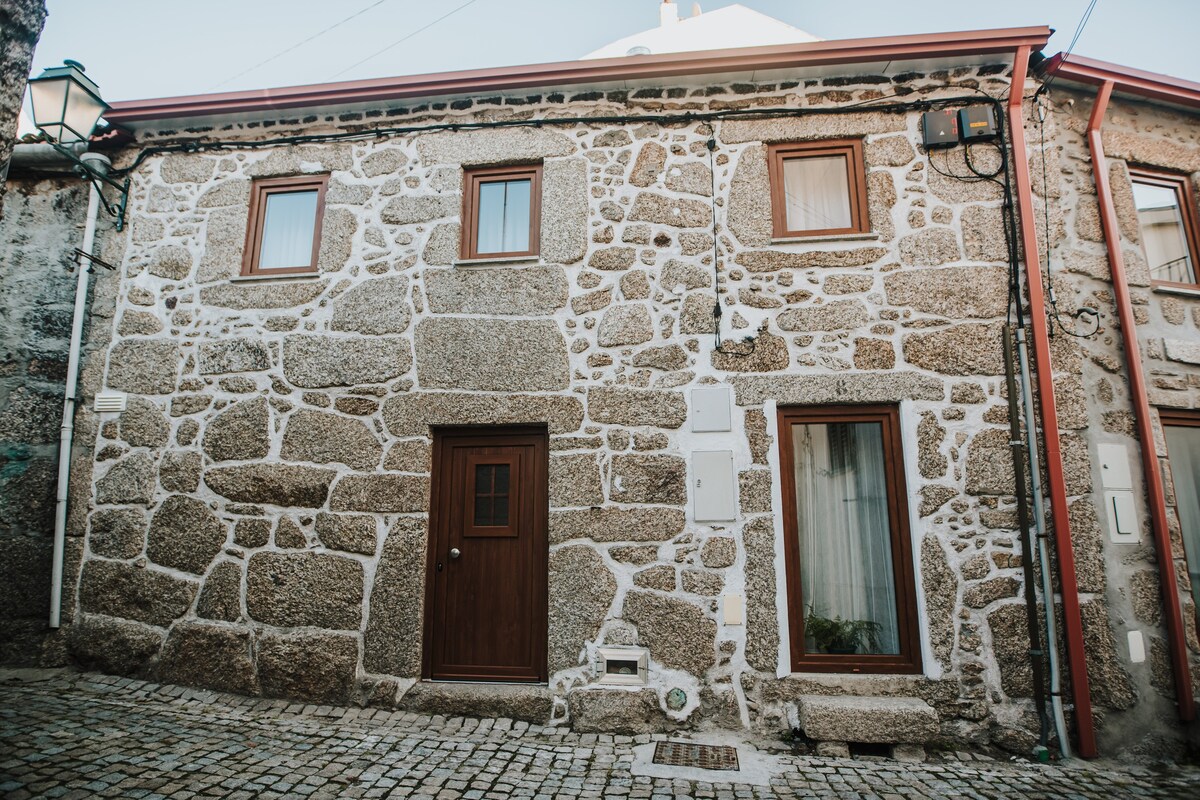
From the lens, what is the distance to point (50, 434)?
5.11 m

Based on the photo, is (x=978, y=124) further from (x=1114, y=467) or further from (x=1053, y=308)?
(x=1114, y=467)

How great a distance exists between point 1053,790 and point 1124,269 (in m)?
3.50

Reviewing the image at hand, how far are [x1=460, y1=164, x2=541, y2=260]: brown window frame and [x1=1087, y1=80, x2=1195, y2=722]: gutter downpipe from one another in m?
4.09

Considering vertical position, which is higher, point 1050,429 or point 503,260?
point 503,260

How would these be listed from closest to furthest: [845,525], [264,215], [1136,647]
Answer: [1136,647]
[845,525]
[264,215]

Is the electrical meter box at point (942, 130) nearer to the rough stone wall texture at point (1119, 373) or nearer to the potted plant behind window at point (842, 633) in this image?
the rough stone wall texture at point (1119, 373)

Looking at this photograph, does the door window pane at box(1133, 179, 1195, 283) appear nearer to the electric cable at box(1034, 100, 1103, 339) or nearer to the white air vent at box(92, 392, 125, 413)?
the electric cable at box(1034, 100, 1103, 339)

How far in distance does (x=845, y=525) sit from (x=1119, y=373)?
2.18 meters

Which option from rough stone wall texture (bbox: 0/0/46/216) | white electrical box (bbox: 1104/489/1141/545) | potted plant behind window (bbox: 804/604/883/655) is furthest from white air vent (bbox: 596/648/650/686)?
A: rough stone wall texture (bbox: 0/0/46/216)

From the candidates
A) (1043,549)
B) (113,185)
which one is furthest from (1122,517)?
(113,185)

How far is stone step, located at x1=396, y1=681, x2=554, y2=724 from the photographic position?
4.15 m

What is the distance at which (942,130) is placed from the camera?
467 centimetres

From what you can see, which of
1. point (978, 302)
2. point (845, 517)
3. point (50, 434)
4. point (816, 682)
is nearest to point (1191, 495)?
point (978, 302)

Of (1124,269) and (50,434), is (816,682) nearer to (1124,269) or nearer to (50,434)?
(1124,269)
